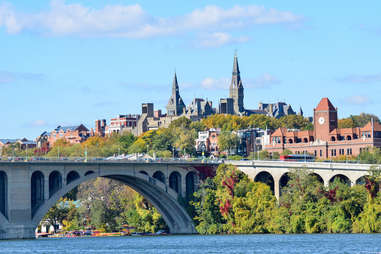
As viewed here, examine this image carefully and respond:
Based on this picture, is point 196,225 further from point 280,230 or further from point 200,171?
point 280,230

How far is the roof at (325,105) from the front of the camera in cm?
18738

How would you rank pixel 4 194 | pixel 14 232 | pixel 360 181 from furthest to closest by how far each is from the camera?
1. pixel 360 181
2. pixel 4 194
3. pixel 14 232

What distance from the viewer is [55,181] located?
402 ft

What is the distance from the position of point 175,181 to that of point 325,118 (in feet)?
198

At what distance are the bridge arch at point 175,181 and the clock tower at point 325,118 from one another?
59125 mm

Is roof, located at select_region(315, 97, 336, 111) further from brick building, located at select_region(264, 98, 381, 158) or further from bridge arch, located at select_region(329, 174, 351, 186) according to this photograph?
bridge arch, located at select_region(329, 174, 351, 186)

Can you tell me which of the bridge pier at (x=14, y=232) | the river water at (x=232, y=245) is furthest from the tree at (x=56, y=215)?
the bridge pier at (x=14, y=232)

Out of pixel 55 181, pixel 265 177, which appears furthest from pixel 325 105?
pixel 55 181

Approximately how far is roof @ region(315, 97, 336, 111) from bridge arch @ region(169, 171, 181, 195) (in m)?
59.4

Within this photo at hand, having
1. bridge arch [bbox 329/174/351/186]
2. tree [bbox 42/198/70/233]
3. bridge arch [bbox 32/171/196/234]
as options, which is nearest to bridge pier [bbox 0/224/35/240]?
bridge arch [bbox 32/171/196/234]

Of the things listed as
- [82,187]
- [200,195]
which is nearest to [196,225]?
[200,195]

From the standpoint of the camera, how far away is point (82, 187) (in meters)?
178

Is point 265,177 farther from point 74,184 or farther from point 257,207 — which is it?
point 74,184

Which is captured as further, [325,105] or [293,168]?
[325,105]
